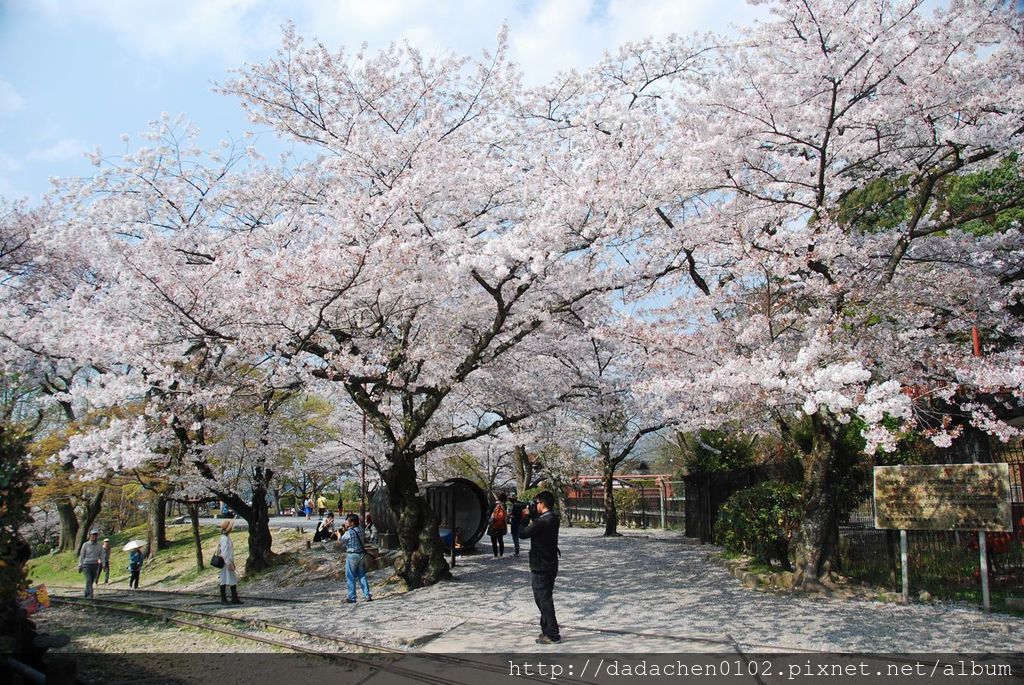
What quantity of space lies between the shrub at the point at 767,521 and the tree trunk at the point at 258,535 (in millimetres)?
12023

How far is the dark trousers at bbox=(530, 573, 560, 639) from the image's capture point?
738cm

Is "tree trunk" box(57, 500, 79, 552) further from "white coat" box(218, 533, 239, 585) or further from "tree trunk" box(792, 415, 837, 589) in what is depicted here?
"tree trunk" box(792, 415, 837, 589)

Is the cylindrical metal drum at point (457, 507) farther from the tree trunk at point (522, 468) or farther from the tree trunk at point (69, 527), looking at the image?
the tree trunk at point (69, 527)

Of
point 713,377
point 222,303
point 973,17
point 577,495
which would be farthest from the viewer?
point 577,495

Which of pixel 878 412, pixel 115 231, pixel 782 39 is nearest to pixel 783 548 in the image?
pixel 878 412

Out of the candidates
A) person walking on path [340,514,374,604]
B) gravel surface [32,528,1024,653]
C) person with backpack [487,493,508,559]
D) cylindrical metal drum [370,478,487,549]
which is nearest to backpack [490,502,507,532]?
person with backpack [487,493,508,559]

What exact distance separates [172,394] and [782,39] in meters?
11.2

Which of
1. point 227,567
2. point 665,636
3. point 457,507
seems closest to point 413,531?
point 227,567

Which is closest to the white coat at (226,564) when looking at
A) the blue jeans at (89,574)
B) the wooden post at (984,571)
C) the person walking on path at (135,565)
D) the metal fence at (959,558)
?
the blue jeans at (89,574)

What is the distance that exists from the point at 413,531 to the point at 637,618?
5.12 meters

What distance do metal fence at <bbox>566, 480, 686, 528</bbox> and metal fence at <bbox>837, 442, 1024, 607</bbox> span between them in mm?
15555

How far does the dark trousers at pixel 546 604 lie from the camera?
7.38m

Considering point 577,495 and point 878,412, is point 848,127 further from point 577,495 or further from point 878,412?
point 577,495

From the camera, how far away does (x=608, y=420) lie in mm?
19844
